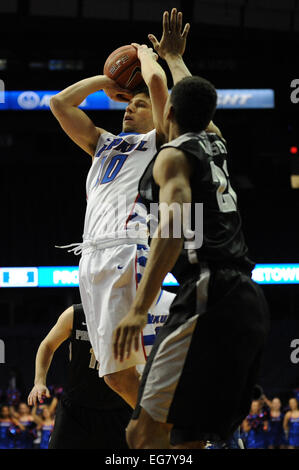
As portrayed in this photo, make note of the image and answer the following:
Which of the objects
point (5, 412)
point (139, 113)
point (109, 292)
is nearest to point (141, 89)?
point (139, 113)

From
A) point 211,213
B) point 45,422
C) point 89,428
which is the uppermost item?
point 211,213

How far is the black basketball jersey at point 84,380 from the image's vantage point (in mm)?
4562

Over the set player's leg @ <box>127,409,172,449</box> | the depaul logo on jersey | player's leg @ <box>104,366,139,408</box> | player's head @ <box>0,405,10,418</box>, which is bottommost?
player's head @ <box>0,405,10,418</box>

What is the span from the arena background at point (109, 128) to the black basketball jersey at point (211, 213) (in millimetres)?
11300

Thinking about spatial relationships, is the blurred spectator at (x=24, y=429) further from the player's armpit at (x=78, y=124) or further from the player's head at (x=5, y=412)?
the player's armpit at (x=78, y=124)

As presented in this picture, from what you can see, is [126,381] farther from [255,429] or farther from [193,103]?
[255,429]

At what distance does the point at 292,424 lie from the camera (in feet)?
37.9

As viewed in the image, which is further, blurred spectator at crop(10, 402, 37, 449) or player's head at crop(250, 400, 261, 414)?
player's head at crop(250, 400, 261, 414)

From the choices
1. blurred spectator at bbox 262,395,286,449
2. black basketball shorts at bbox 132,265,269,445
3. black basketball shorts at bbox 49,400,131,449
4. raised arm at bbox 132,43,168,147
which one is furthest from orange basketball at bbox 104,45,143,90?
blurred spectator at bbox 262,395,286,449

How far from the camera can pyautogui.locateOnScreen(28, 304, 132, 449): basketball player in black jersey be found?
175 inches

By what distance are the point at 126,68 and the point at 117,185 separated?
0.73 metres

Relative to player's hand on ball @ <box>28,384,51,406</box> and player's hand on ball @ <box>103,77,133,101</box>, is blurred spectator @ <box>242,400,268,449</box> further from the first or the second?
player's hand on ball @ <box>103,77,133,101</box>

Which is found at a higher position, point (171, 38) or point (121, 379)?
point (171, 38)

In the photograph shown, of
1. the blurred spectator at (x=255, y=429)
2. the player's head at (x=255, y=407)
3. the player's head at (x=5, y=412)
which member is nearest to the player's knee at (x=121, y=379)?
the blurred spectator at (x=255, y=429)
